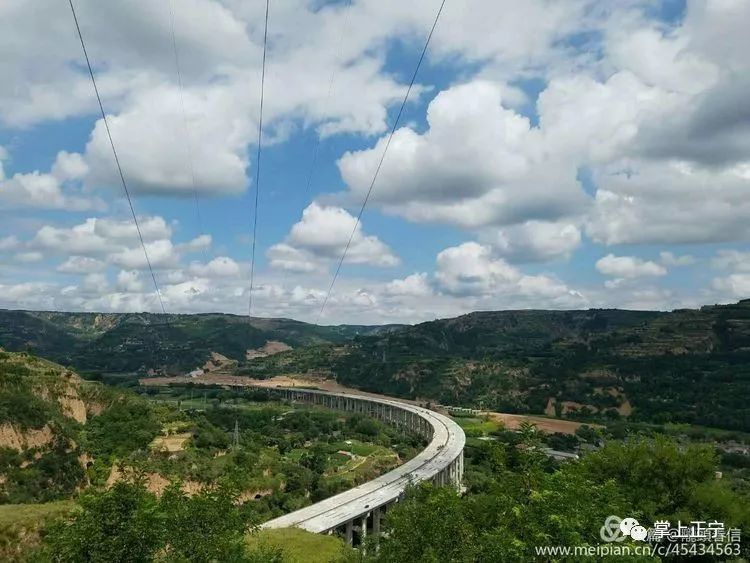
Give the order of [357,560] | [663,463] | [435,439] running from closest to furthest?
[357,560]
[663,463]
[435,439]

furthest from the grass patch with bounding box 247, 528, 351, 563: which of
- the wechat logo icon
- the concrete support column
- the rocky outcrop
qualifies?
the rocky outcrop

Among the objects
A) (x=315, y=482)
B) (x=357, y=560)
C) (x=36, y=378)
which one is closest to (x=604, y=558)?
(x=357, y=560)

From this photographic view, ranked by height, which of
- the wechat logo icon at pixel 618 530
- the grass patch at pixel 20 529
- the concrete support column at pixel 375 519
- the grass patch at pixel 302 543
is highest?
the wechat logo icon at pixel 618 530

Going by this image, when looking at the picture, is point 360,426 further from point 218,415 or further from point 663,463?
point 663,463

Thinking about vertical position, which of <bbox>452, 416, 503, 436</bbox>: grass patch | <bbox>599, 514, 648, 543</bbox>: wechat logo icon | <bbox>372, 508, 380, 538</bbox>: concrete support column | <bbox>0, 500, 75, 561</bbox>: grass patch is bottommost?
<bbox>452, 416, 503, 436</bbox>: grass patch

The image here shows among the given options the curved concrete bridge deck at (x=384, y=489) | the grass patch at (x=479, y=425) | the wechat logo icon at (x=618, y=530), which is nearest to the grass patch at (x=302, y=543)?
the curved concrete bridge deck at (x=384, y=489)

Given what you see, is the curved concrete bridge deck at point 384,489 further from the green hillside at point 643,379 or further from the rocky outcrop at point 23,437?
the green hillside at point 643,379

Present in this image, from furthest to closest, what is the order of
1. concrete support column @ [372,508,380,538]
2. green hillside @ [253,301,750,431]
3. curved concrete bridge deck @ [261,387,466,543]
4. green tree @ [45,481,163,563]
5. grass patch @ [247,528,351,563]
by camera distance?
green hillside @ [253,301,750,431], concrete support column @ [372,508,380,538], curved concrete bridge deck @ [261,387,466,543], grass patch @ [247,528,351,563], green tree @ [45,481,163,563]

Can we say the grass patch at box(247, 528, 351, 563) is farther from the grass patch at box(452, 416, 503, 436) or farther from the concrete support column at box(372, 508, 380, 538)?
the grass patch at box(452, 416, 503, 436)
